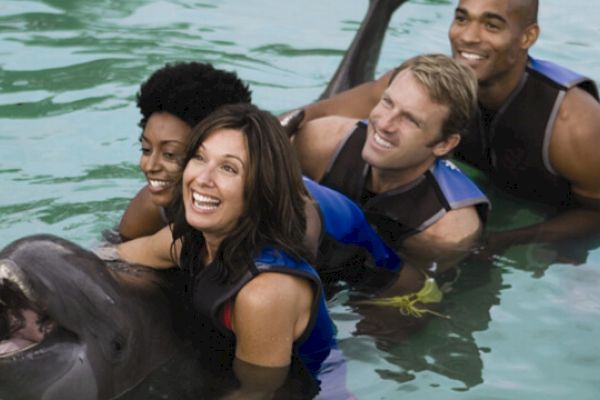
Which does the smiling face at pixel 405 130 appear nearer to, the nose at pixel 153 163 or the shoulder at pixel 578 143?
the shoulder at pixel 578 143

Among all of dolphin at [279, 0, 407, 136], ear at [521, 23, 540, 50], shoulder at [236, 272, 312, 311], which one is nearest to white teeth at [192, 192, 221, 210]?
shoulder at [236, 272, 312, 311]

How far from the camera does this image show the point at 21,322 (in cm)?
459

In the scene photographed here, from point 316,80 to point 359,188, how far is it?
12.0ft

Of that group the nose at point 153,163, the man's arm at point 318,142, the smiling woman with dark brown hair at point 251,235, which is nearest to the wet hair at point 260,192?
the smiling woman with dark brown hair at point 251,235

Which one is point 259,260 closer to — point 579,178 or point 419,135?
point 419,135

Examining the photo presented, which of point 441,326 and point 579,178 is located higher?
point 579,178

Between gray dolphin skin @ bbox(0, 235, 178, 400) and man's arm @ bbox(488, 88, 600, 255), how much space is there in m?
2.65

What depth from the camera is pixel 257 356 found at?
16.5ft

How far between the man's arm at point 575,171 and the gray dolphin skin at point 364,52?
149 centimetres

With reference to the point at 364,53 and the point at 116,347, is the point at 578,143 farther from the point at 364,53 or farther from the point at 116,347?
the point at 116,347

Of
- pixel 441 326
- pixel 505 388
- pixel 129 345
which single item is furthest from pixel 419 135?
pixel 129 345

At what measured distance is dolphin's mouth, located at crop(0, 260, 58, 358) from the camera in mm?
4461

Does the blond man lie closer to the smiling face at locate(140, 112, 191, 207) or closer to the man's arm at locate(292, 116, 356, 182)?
the man's arm at locate(292, 116, 356, 182)

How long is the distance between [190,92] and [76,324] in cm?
148
